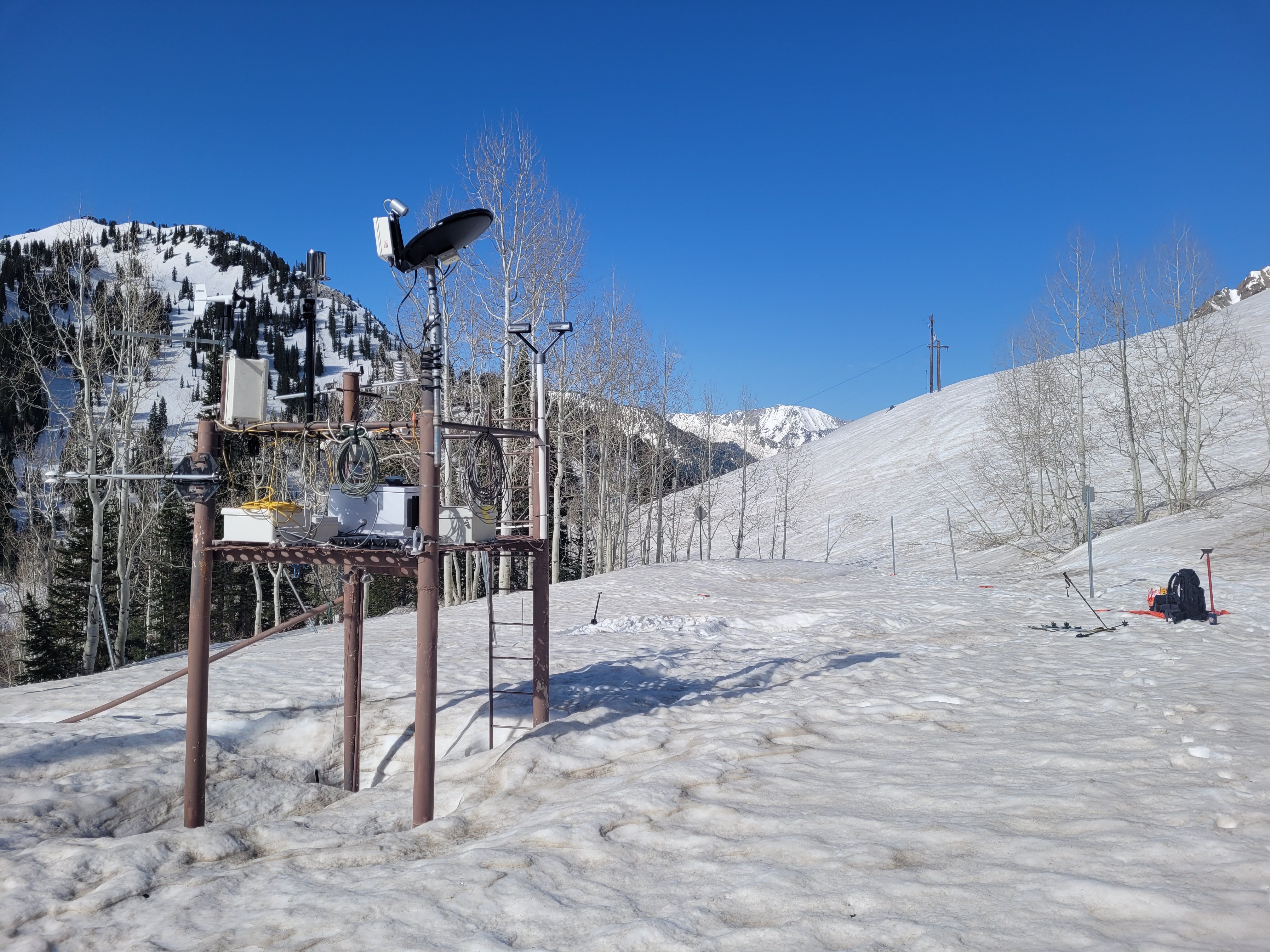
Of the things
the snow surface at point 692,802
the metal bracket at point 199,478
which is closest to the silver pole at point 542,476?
the snow surface at point 692,802

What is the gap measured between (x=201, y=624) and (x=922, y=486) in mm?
52576

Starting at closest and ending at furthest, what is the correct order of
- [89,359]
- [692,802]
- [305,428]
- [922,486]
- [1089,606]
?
[692,802] < [305,428] < [1089,606] < [89,359] < [922,486]

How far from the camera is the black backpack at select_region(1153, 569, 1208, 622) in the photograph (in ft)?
47.3

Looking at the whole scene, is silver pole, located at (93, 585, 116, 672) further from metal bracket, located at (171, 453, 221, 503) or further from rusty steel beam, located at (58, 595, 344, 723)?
metal bracket, located at (171, 453, 221, 503)

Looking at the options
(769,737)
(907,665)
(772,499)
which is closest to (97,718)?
(769,737)

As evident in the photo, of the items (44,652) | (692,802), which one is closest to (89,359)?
(44,652)

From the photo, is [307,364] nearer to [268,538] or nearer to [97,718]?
[268,538]

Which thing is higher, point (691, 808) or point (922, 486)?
point (922, 486)

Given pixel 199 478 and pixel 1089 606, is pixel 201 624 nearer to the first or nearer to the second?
pixel 199 478

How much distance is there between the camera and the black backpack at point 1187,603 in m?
14.4

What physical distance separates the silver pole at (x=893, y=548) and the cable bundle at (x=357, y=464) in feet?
79.9

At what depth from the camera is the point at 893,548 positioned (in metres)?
34.3

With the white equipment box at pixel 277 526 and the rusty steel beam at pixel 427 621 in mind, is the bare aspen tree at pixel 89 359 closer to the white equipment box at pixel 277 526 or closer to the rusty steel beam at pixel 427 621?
the white equipment box at pixel 277 526

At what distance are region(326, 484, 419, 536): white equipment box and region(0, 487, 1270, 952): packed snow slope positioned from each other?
2.53 metres
